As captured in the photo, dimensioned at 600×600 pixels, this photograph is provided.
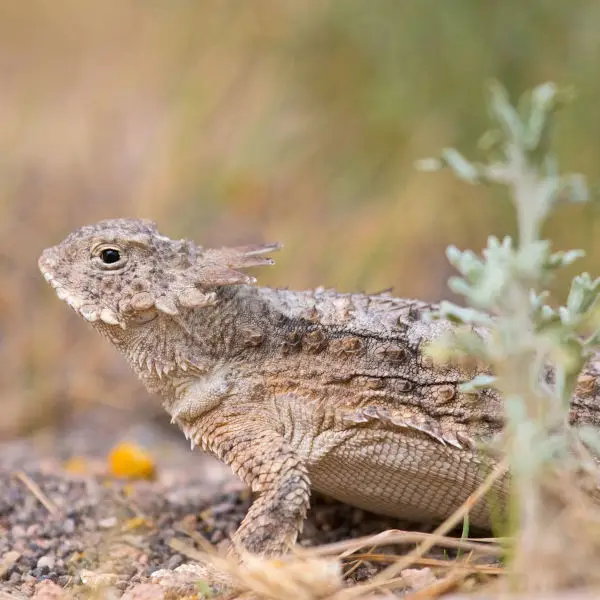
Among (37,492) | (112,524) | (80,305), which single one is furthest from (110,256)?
(37,492)

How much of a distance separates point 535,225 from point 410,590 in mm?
1237

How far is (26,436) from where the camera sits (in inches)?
236

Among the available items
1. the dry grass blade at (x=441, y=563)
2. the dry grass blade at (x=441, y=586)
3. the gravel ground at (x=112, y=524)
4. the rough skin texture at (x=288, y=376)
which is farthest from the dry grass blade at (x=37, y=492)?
the dry grass blade at (x=441, y=586)

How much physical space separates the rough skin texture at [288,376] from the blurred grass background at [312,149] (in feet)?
9.59

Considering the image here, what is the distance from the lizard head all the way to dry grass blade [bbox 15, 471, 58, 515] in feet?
3.60

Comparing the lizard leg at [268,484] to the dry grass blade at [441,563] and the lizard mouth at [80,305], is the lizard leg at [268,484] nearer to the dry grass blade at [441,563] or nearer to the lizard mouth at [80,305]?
the dry grass blade at [441,563]

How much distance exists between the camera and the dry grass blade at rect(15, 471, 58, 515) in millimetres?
4012

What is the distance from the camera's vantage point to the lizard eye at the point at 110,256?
351 cm

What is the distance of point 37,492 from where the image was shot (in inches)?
163

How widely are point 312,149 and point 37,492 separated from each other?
411cm

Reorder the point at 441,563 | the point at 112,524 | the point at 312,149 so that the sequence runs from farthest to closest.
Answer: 1. the point at 312,149
2. the point at 112,524
3. the point at 441,563

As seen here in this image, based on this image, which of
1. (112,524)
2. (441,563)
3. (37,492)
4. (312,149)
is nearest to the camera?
(441,563)

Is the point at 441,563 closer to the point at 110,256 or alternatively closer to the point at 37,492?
the point at 110,256

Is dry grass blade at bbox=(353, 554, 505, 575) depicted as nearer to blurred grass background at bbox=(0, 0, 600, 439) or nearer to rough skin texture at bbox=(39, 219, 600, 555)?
rough skin texture at bbox=(39, 219, 600, 555)
